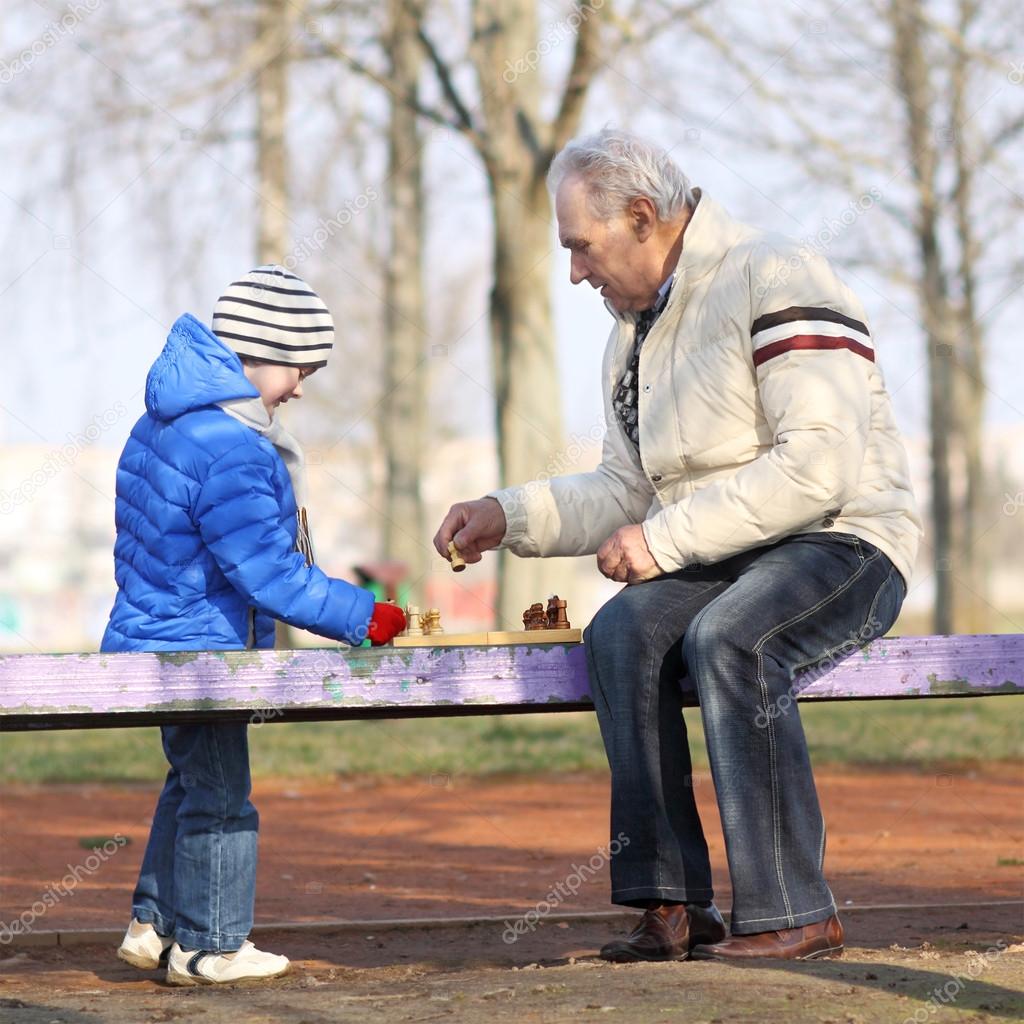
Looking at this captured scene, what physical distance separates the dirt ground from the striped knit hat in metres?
1.40

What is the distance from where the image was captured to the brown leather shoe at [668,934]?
3.36 meters

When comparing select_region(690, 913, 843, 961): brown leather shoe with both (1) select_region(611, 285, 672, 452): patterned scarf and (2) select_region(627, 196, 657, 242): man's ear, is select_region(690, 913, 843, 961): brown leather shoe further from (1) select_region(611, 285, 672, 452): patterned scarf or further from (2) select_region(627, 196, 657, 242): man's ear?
(2) select_region(627, 196, 657, 242): man's ear

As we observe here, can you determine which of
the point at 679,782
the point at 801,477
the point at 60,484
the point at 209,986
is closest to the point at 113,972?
the point at 209,986

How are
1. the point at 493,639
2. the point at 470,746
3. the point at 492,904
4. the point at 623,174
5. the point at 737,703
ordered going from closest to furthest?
the point at 737,703, the point at 493,639, the point at 623,174, the point at 492,904, the point at 470,746

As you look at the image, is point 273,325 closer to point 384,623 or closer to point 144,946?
point 384,623

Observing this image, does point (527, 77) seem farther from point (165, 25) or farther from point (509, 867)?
point (509, 867)

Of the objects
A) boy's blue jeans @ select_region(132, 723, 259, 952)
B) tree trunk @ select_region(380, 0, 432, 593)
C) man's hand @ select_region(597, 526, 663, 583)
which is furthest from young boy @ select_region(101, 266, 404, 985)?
tree trunk @ select_region(380, 0, 432, 593)

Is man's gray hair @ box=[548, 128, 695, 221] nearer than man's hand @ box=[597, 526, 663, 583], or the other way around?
man's hand @ box=[597, 526, 663, 583]

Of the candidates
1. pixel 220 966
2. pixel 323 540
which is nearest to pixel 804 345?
pixel 220 966

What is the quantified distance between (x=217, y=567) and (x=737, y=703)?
1.21 meters

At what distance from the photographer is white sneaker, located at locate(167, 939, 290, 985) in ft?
12.2

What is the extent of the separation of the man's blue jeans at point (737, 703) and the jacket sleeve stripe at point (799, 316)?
16.8 inches

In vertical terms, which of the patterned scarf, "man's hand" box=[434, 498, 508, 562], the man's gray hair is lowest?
"man's hand" box=[434, 498, 508, 562]

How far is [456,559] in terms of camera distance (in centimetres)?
399
